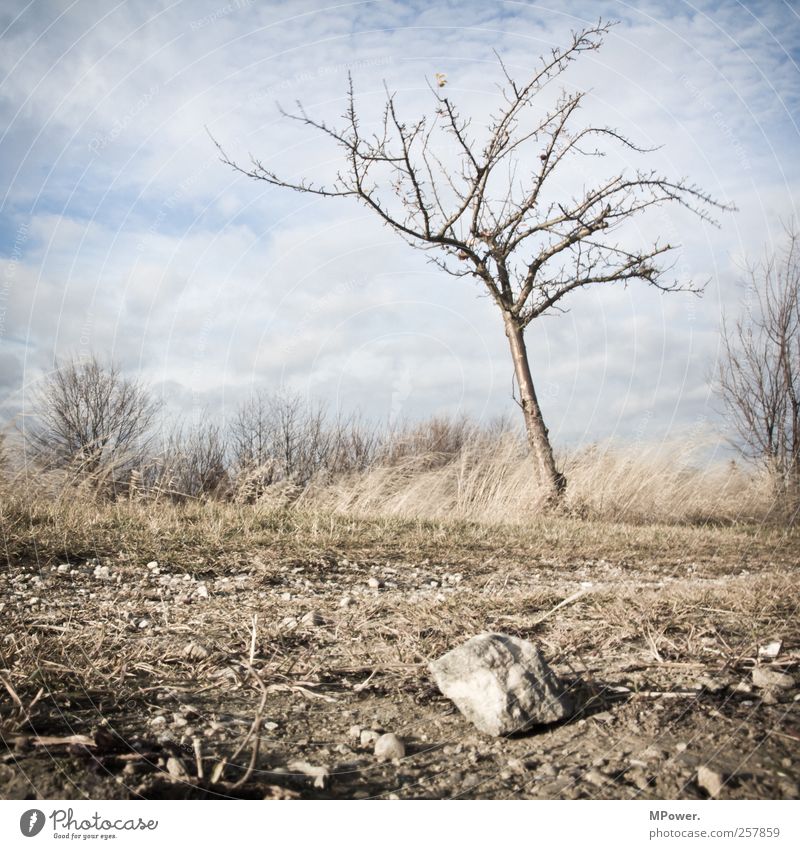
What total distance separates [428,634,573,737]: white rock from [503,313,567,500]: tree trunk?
6.93m

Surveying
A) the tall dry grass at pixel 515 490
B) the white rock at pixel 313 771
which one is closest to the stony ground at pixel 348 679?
the white rock at pixel 313 771

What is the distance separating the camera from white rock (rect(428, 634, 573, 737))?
6.30 feet

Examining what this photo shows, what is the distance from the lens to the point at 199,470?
10.8m

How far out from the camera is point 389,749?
5.93ft

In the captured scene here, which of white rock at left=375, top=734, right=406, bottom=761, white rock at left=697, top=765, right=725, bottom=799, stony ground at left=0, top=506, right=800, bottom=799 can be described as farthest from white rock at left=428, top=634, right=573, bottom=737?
white rock at left=697, top=765, right=725, bottom=799

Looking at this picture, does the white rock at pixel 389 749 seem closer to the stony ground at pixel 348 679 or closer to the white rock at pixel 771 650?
the stony ground at pixel 348 679

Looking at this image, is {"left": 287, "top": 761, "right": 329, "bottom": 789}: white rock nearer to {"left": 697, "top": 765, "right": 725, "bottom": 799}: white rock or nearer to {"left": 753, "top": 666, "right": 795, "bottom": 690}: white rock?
{"left": 697, "top": 765, "right": 725, "bottom": 799}: white rock
